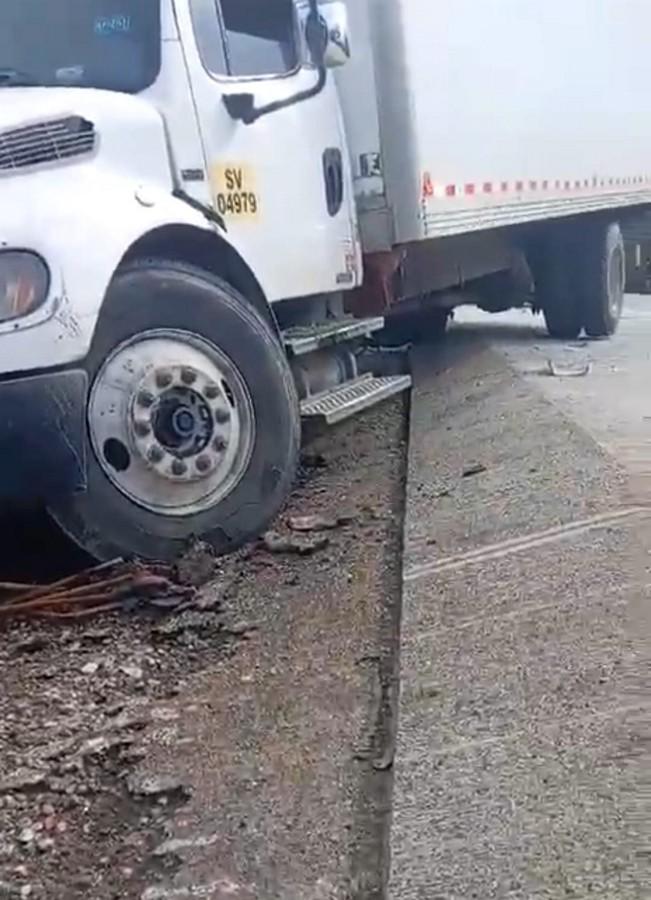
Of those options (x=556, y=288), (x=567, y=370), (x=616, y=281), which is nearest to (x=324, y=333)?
(x=567, y=370)

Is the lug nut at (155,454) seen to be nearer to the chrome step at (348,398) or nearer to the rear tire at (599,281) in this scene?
the chrome step at (348,398)

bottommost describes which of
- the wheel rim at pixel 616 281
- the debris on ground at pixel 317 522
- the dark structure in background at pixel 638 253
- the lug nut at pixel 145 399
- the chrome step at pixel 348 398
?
the dark structure in background at pixel 638 253

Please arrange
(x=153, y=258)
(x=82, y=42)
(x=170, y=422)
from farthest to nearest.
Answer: (x=82, y=42), (x=153, y=258), (x=170, y=422)

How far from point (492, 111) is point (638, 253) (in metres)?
6.63

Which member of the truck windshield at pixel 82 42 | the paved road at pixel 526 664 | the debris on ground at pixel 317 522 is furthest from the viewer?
the debris on ground at pixel 317 522

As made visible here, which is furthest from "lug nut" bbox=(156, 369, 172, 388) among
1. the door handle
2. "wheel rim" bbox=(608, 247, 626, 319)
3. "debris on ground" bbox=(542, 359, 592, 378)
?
"wheel rim" bbox=(608, 247, 626, 319)

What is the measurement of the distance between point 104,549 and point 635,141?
7.89m

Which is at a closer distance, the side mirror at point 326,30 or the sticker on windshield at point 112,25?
the sticker on windshield at point 112,25

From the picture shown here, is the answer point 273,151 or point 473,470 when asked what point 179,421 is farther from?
point 273,151

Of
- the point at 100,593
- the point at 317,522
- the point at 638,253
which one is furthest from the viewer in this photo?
the point at 638,253

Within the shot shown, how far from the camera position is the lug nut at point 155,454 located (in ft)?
14.8

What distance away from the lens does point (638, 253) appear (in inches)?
553

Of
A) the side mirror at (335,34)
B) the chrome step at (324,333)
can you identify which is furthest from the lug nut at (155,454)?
the side mirror at (335,34)

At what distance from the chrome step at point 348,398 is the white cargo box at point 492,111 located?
69 centimetres
